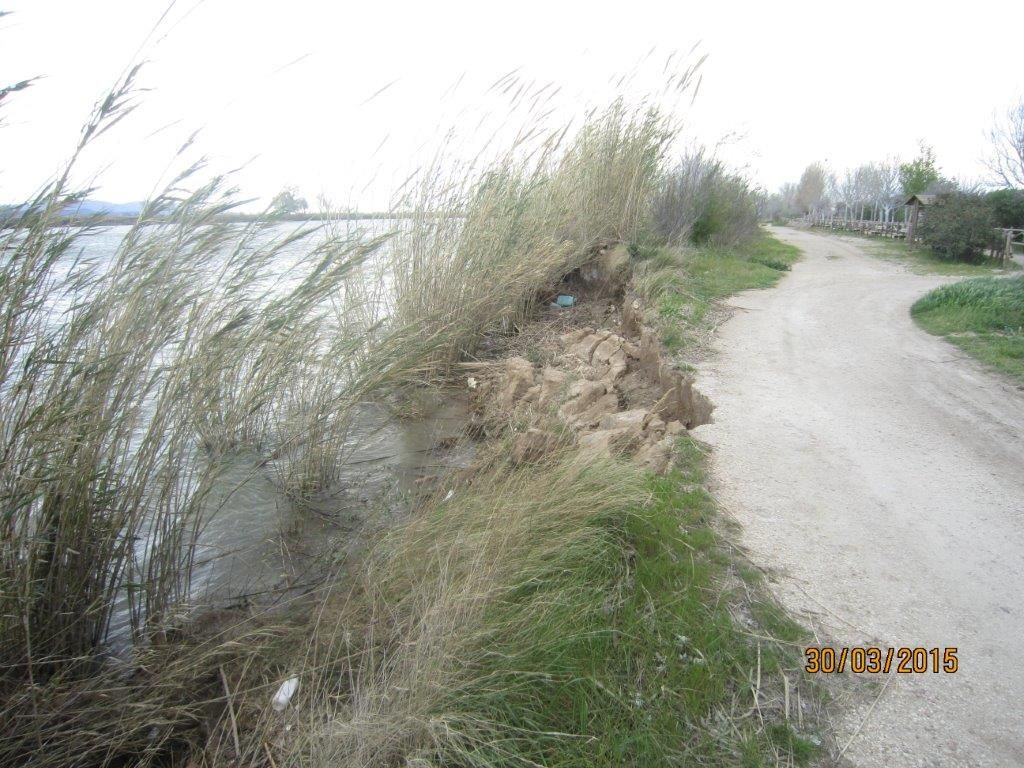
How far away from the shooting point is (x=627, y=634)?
246cm

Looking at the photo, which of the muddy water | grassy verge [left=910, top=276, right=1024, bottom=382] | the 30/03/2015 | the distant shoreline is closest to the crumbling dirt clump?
the muddy water

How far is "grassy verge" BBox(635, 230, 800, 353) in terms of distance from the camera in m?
6.63

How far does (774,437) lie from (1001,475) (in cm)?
121

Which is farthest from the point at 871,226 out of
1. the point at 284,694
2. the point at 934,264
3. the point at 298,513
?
the point at 284,694

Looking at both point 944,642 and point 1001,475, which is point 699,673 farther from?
point 1001,475

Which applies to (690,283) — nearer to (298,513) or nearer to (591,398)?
(591,398)

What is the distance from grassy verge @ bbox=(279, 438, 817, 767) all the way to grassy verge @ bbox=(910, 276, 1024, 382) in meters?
4.23

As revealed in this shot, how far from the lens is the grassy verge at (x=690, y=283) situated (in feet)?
21.8

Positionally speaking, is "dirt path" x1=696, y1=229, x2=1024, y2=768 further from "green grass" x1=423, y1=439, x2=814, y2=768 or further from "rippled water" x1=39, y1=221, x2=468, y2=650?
"rippled water" x1=39, y1=221, x2=468, y2=650

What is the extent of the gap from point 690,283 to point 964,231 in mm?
10722

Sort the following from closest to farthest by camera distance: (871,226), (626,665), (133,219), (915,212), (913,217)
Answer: (626,665) → (133,219) → (913,217) → (915,212) → (871,226)

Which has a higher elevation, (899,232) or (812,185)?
(812,185)

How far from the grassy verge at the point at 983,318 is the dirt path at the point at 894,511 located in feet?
0.77

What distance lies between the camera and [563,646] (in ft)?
7.73
